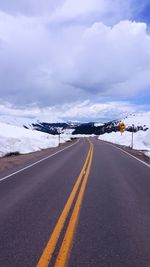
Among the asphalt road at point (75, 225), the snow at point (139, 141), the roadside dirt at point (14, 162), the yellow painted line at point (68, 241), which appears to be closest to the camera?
the yellow painted line at point (68, 241)

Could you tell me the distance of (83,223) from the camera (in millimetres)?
6602

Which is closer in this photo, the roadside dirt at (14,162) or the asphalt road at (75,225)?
the asphalt road at (75,225)

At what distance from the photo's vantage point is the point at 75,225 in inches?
254

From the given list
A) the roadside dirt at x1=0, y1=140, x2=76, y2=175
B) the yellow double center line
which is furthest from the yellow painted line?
the roadside dirt at x1=0, y1=140, x2=76, y2=175

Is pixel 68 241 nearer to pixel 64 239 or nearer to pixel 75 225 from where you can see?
pixel 64 239

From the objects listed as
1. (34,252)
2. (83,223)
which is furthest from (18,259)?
(83,223)

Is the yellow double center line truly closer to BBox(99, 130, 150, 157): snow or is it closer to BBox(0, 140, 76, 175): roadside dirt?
BBox(0, 140, 76, 175): roadside dirt

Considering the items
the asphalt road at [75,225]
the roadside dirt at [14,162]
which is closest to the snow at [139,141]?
the roadside dirt at [14,162]

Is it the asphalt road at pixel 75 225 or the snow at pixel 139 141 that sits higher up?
the snow at pixel 139 141

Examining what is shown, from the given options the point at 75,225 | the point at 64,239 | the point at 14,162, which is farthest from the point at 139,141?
the point at 64,239

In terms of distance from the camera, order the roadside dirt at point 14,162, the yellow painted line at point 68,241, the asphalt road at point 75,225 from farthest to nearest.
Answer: the roadside dirt at point 14,162 < the asphalt road at point 75,225 < the yellow painted line at point 68,241

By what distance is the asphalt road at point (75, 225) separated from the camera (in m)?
4.88

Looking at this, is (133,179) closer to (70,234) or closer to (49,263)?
(70,234)

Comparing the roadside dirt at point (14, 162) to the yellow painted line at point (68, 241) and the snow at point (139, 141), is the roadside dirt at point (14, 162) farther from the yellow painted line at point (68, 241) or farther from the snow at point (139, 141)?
the snow at point (139, 141)
